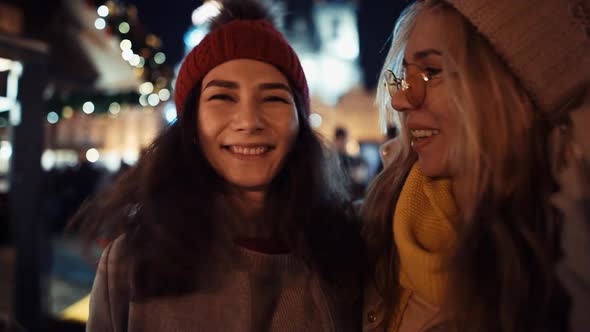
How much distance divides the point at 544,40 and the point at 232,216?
113 centimetres

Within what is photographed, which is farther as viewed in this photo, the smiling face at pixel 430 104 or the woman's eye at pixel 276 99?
the woman's eye at pixel 276 99

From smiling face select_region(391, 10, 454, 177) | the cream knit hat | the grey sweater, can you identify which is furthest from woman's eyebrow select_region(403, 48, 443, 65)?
the grey sweater

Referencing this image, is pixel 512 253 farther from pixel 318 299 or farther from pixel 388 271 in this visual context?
pixel 318 299

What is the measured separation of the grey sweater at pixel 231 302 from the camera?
1202mm

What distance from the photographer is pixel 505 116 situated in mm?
978

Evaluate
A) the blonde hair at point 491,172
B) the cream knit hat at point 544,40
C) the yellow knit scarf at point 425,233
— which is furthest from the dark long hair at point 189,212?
the cream knit hat at point 544,40

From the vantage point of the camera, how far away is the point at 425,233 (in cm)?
115

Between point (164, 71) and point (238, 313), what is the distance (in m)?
4.93

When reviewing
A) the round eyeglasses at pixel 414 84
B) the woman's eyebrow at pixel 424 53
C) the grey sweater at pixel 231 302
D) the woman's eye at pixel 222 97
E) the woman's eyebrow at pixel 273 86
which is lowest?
the grey sweater at pixel 231 302

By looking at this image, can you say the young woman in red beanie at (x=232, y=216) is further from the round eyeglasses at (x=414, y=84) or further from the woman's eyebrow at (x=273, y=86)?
the round eyeglasses at (x=414, y=84)

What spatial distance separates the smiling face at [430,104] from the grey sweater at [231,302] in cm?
60

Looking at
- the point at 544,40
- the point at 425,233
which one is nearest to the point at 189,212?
the point at 425,233

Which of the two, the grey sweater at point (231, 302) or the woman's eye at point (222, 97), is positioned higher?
the woman's eye at point (222, 97)

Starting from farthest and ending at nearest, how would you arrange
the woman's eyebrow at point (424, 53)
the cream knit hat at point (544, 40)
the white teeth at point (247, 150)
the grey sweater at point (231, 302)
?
the white teeth at point (247, 150)
the grey sweater at point (231, 302)
the woman's eyebrow at point (424, 53)
the cream knit hat at point (544, 40)
